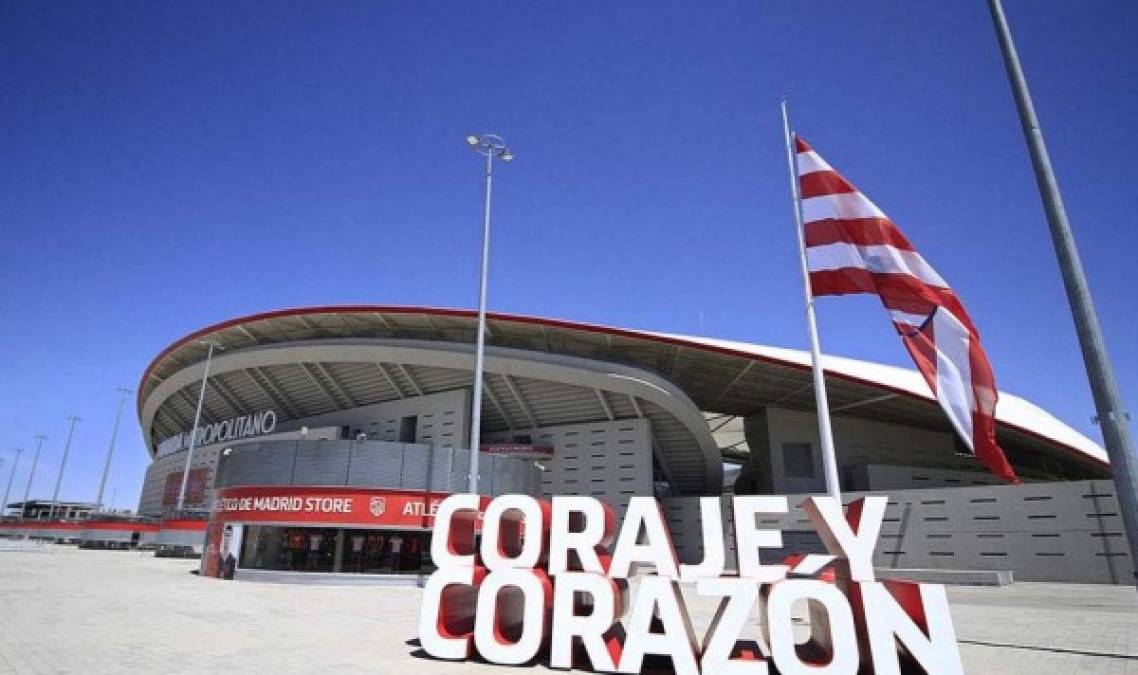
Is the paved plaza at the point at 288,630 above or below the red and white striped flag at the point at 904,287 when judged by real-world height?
below

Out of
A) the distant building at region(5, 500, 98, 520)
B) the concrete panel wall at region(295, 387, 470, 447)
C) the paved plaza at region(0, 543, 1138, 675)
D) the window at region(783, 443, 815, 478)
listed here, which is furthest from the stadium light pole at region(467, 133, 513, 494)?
the distant building at region(5, 500, 98, 520)

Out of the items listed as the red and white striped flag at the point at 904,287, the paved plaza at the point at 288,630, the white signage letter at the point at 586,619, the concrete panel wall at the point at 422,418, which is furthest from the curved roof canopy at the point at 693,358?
the white signage letter at the point at 586,619

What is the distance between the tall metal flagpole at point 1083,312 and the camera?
18.4 feet

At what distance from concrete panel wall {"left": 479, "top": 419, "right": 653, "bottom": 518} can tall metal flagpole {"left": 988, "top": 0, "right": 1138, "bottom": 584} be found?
85.4 feet

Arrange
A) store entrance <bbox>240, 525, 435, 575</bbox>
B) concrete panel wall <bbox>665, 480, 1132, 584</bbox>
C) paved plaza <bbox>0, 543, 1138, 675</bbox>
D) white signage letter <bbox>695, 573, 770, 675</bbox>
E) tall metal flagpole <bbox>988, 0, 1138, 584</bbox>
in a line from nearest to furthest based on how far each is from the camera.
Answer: tall metal flagpole <bbox>988, 0, 1138, 584</bbox> → white signage letter <bbox>695, 573, 770, 675</bbox> → paved plaza <bbox>0, 543, 1138, 675</bbox> → store entrance <bbox>240, 525, 435, 575</bbox> → concrete panel wall <bbox>665, 480, 1132, 584</bbox>

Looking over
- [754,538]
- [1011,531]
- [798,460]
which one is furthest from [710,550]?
[798,460]

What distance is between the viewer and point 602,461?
1299 inches

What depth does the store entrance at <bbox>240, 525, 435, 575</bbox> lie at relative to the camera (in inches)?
819

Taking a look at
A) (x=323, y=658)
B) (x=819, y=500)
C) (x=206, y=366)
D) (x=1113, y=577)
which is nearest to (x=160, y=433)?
(x=206, y=366)

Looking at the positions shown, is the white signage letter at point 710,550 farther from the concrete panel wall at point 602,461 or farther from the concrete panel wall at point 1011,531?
the concrete panel wall at point 602,461

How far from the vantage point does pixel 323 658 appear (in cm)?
786

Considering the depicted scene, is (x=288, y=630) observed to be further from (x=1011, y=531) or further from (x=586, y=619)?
(x=1011, y=531)

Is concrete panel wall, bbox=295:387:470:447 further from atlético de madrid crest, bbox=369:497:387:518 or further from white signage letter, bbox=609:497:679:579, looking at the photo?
white signage letter, bbox=609:497:679:579

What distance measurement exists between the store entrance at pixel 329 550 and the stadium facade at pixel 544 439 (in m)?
0.06
